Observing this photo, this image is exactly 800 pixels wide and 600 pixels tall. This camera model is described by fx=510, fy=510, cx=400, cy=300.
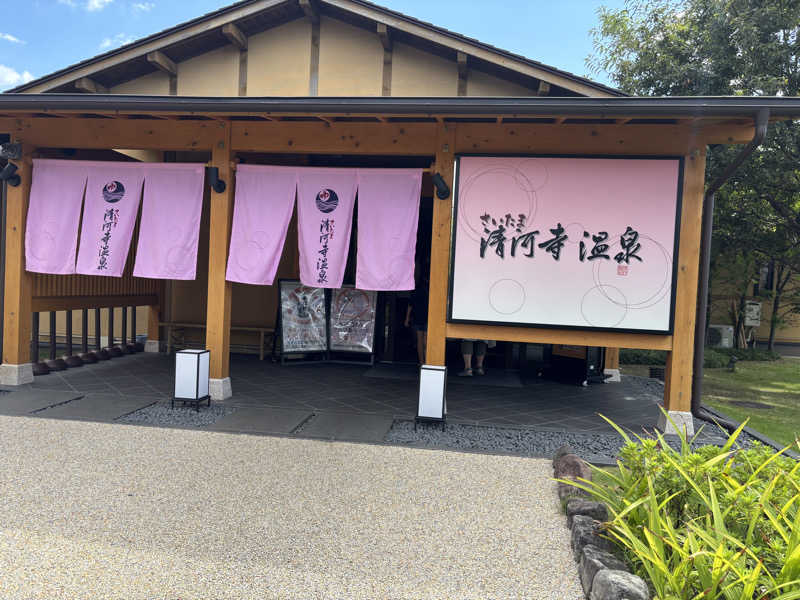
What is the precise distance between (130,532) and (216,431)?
235 cm

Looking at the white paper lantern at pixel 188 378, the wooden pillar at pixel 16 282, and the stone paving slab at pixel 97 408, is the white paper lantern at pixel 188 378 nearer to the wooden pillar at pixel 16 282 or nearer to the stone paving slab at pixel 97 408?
the stone paving slab at pixel 97 408

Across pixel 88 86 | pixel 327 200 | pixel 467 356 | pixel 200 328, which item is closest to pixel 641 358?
pixel 467 356

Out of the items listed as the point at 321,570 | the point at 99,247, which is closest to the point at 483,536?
the point at 321,570

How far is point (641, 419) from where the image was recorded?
6973 mm

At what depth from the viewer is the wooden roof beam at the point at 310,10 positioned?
8.01 m

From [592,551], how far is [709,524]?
0.68 m

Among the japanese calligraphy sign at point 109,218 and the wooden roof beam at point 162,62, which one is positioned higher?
the wooden roof beam at point 162,62

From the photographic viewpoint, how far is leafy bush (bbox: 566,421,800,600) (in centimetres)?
239

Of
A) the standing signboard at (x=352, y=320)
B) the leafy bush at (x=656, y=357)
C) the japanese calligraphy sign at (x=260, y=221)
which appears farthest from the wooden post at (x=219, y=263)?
the leafy bush at (x=656, y=357)

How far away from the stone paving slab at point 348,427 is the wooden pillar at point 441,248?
1.03 metres

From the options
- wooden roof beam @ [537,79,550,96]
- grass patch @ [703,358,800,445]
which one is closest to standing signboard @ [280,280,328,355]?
wooden roof beam @ [537,79,550,96]

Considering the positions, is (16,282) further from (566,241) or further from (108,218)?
(566,241)

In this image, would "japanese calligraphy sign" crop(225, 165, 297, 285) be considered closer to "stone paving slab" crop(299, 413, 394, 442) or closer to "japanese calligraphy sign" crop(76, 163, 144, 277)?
"japanese calligraphy sign" crop(76, 163, 144, 277)

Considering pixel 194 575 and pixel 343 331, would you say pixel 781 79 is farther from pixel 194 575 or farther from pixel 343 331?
pixel 194 575
